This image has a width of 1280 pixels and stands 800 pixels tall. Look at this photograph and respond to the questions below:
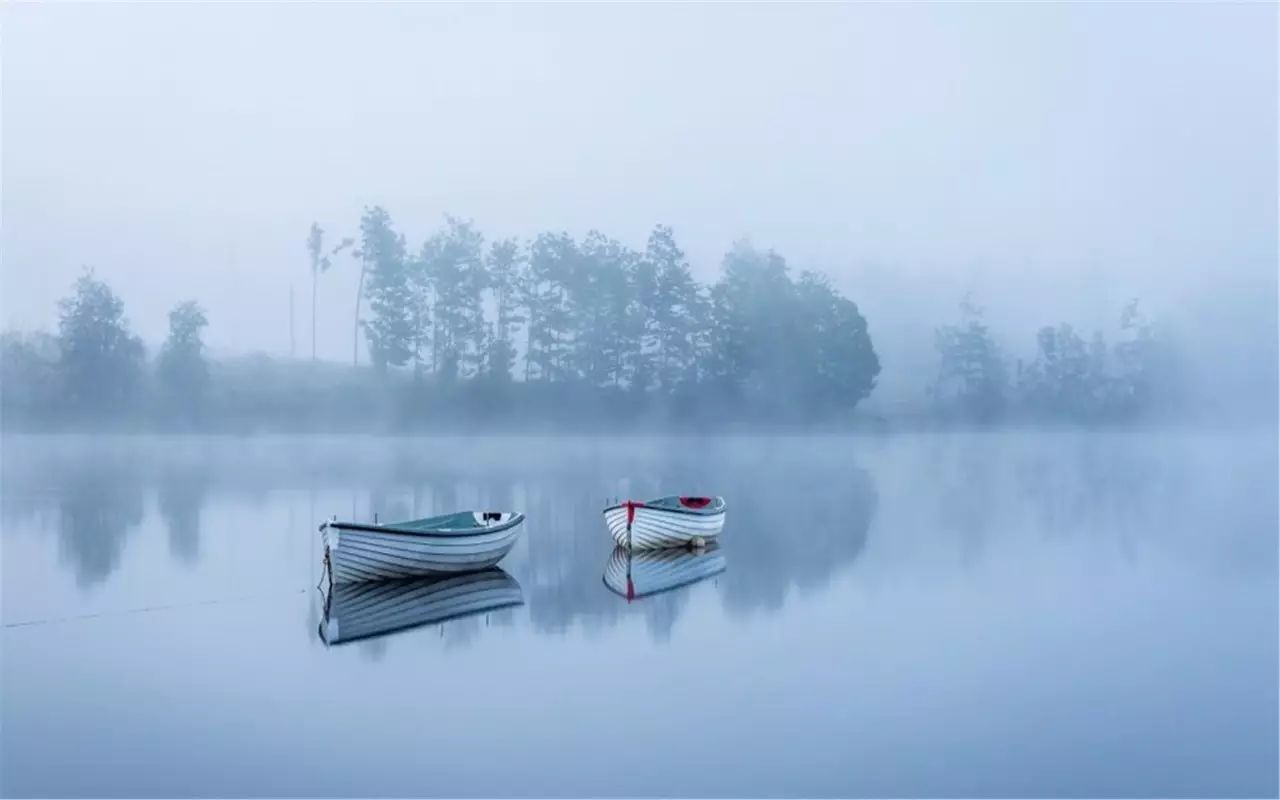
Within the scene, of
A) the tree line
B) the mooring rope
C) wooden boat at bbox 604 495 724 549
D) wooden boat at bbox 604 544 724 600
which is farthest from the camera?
the tree line

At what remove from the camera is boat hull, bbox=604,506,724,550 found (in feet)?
77.7

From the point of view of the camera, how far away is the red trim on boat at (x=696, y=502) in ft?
85.5

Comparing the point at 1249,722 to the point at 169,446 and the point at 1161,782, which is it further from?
the point at 169,446

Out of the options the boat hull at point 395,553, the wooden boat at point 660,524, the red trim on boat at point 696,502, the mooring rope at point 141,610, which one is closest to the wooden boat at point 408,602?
the boat hull at point 395,553

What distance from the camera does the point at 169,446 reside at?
221 ft

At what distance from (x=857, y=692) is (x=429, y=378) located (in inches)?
2881

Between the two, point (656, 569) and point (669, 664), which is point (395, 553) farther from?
point (669, 664)

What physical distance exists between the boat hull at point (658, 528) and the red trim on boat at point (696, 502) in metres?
1.42

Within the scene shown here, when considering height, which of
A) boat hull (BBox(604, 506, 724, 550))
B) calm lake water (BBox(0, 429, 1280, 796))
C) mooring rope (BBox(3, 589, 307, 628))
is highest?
boat hull (BBox(604, 506, 724, 550))

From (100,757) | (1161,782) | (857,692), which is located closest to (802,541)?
(857,692)

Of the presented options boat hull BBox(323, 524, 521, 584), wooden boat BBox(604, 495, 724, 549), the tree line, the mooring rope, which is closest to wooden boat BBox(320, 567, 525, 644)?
boat hull BBox(323, 524, 521, 584)

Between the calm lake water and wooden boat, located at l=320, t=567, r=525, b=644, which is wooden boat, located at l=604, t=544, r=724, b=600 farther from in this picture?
wooden boat, located at l=320, t=567, r=525, b=644

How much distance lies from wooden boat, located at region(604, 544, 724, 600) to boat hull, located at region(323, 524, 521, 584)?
2452 mm

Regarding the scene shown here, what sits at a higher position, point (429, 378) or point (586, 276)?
point (586, 276)
